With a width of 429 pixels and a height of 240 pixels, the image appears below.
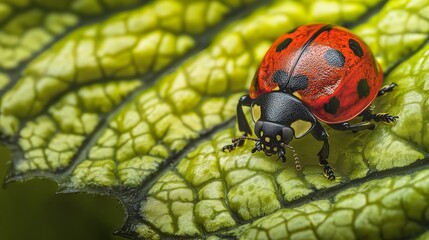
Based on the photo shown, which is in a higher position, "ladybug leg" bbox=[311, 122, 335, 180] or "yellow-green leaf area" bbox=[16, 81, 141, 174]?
"yellow-green leaf area" bbox=[16, 81, 141, 174]

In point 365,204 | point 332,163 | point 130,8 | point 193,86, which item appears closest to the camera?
point 365,204

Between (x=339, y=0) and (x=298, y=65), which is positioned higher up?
(x=339, y=0)

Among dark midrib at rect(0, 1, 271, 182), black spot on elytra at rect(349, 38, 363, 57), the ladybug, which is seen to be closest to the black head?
the ladybug

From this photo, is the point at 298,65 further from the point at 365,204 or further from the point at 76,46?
the point at 76,46

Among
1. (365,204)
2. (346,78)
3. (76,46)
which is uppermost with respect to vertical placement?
(76,46)

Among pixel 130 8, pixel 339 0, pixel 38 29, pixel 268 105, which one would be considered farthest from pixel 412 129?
pixel 38 29

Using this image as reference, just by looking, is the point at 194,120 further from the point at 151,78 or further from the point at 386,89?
the point at 386,89

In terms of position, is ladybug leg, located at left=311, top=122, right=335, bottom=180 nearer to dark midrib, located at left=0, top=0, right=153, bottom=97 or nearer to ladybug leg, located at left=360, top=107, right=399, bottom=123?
ladybug leg, located at left=360, top=107, right=399, bottom=123

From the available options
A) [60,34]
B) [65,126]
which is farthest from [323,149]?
[60,34]
